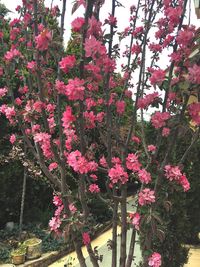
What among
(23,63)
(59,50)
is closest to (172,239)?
(23,63)

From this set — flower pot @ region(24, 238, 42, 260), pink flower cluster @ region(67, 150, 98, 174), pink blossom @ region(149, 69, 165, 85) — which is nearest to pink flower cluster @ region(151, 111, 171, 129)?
pink blossom @ region(149, 69, 165, 85)

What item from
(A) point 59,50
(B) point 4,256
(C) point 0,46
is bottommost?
(B) point 4,256

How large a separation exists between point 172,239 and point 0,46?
283 cm

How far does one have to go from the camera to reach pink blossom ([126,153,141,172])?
223 centimetres

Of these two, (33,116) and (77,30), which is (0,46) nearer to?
(33,116)

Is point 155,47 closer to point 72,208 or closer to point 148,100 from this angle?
point 148,100

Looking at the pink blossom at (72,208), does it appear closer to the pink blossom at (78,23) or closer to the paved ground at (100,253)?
the pink blossom at (78,23)

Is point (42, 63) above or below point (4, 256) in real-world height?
above

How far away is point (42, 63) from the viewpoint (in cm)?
220

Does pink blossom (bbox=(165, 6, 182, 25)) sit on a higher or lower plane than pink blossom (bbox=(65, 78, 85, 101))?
higher

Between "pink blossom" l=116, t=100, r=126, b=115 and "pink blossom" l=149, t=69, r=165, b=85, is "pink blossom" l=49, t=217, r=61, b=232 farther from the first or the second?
"pink blossom" l=149, t=69, r=165, b=85

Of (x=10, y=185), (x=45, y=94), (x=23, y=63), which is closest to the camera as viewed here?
(x=45, y=94)

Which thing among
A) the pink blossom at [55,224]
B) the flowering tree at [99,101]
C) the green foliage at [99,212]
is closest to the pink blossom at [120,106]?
the flowering tree at [99,101]

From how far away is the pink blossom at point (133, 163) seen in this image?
2.23m
